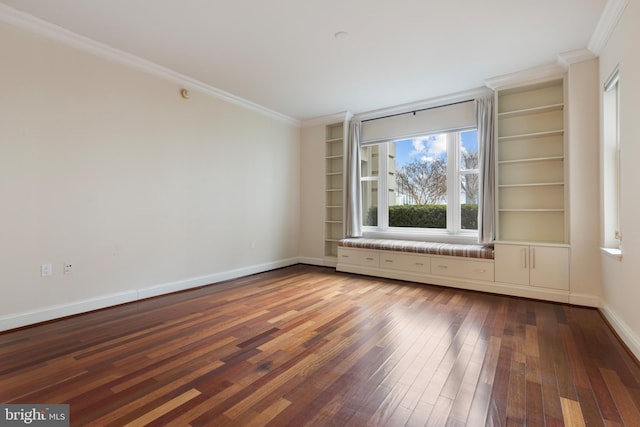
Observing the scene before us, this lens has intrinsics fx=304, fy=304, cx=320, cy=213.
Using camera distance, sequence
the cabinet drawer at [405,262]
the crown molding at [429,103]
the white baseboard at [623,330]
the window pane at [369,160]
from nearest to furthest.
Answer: the white baseboard at [623,330] < the crown molding at [429,103] < the cabinet drawer at [405,262] < the window pane at [369,160]

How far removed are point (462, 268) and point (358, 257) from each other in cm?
156

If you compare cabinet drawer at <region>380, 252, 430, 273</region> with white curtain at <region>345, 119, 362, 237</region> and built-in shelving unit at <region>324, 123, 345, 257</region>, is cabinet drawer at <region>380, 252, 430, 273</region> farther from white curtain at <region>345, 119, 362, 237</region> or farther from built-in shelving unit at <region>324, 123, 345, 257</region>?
built-in shelving unit at <region>324, 123, 345, 257</region>

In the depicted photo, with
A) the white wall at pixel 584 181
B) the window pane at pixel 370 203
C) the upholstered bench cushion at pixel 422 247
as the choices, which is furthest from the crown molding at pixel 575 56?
the window pane at pixel 370 203

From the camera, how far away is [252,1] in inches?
96.3

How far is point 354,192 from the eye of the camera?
5211 mm

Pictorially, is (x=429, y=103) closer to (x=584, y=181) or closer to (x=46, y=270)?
(x=584, y=181)

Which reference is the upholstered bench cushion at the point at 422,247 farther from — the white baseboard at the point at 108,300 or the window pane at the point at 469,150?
the white baseboard at the point at 108,300

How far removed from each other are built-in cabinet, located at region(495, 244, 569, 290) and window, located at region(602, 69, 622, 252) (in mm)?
456

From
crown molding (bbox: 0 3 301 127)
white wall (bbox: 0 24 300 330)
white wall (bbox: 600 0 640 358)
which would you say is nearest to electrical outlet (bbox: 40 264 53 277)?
white wall (bbox: 0 24 300 330)

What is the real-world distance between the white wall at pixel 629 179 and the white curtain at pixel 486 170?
4.45ft

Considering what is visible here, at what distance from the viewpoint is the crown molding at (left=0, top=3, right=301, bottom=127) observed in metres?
2.58

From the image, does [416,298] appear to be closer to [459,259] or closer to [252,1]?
[459,259]

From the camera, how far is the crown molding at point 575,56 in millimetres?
3154

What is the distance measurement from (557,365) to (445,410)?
1017 millimetres
